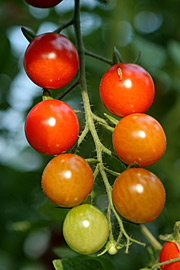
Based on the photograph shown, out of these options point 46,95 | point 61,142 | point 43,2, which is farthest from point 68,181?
point 43,2

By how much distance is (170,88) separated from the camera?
6.13 ft

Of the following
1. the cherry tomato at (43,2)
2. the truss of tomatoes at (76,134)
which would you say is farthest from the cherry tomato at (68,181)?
the cherry tomato at (43,2)

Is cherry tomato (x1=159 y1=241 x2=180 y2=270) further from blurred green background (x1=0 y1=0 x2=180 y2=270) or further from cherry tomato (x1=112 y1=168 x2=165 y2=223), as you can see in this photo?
blurred green background (x1=0 y1=0 x2=180 y2=270)

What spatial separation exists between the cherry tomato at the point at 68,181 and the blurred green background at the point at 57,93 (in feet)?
2.59

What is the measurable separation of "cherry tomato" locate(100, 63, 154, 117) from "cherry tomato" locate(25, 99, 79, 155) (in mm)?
115

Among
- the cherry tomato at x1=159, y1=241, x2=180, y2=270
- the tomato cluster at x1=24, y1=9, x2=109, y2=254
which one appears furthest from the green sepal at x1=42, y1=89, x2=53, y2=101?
the cherry tomato at x1=159, y1=241, x2=180, y2=270

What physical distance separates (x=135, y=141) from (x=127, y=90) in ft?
0.48

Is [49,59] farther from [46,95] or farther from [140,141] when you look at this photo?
[140,141]

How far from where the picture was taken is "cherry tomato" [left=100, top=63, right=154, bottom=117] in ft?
2.89

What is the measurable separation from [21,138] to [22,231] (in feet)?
2.14

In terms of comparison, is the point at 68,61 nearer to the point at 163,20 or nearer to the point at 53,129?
the point at 53,129

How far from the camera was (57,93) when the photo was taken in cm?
167

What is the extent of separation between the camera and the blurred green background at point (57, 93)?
172cm

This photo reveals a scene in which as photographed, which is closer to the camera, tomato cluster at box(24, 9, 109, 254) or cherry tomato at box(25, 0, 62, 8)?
tomato cluster at box(24, 9, 109, 254)
